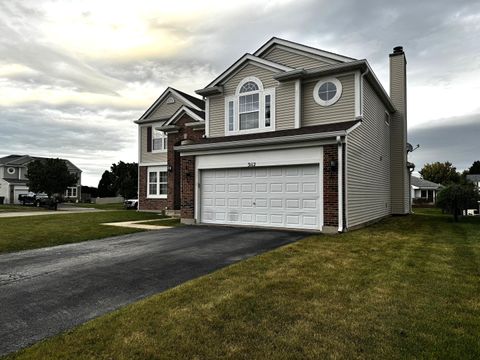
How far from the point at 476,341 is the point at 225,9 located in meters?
11.8

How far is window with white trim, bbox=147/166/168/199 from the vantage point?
75.3 ft

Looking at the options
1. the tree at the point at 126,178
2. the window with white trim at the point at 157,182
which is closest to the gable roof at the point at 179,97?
the window with white trim at the point at 157,182

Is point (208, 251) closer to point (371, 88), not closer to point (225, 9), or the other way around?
point (225, 9)

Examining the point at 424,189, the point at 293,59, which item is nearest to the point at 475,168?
the point at 424,189

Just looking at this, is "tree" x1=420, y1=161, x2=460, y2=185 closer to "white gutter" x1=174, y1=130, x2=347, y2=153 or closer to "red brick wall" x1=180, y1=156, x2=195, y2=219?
"white gutter" x1=174, y1=130, x2=347, y2=153

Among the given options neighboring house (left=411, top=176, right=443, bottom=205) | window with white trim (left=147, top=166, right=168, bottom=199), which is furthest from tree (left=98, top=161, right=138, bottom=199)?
neighboring house (left=411, top=176, right=443, bottom=205)

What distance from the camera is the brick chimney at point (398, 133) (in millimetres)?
19422

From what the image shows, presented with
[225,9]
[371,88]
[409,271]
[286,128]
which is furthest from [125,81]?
[409,271]

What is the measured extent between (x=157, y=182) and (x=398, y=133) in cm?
1560

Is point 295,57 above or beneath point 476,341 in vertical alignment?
above

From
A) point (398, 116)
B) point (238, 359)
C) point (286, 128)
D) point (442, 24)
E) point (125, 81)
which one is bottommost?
point (238, 359)

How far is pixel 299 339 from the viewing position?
352 cm

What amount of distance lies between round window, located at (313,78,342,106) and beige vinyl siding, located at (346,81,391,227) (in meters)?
1.10

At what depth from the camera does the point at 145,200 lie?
2353cm
